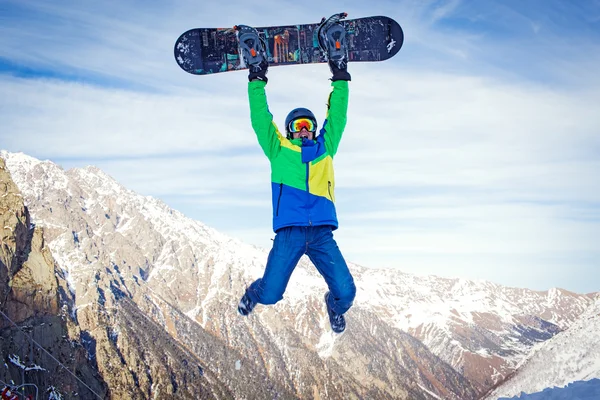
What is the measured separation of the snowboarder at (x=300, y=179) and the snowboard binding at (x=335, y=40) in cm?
3

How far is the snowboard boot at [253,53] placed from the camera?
23.9 feet

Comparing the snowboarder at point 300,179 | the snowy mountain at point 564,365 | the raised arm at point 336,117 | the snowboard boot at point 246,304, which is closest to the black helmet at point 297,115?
the snowboarder at point 300,179

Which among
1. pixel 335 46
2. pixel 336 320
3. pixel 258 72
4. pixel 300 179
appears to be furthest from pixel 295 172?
pixel 336 320

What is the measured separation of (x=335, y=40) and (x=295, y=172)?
8.40ft

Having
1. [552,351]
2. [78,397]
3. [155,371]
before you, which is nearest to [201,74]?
[552,351]

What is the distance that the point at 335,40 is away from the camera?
7.75m

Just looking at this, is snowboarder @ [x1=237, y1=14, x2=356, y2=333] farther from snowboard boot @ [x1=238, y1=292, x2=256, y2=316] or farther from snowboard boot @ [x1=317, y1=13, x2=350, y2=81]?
snowboard boot @ [x1=238, y1=292, x2=256, y2=316]

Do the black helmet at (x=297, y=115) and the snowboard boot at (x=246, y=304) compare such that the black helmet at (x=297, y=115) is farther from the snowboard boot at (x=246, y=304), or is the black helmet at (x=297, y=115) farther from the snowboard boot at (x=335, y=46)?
the snowboard boot at (x=246, y=304)

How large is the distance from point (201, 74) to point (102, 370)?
159 metres

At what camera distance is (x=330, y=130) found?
7.24 meters

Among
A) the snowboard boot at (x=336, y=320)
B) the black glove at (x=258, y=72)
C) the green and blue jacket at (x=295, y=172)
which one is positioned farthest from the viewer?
the snowboard boot at (x=336, y=320)

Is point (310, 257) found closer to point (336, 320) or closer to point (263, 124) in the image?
point (336, 320)

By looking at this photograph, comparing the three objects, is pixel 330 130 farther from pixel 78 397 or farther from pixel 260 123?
pixel 78 397

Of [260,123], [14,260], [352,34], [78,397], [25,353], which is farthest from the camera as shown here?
[78,397]
